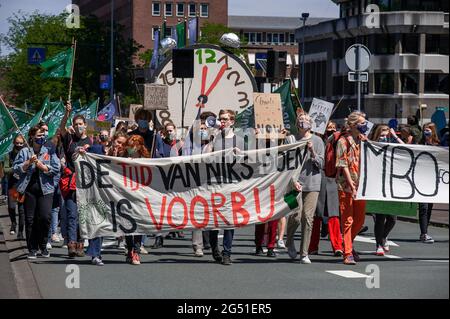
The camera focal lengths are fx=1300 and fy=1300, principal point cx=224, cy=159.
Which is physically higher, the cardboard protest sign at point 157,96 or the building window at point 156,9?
the building window at point 156,9

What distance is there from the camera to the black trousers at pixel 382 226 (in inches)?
665

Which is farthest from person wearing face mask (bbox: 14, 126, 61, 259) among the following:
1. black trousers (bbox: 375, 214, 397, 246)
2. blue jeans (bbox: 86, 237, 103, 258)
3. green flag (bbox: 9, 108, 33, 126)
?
green flag (bbox: 9, 108, 33, 126)

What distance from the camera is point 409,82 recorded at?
94625 millimetres

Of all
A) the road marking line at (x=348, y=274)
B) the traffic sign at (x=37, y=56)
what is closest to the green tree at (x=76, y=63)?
the traffic sign at (x=37, y=56)

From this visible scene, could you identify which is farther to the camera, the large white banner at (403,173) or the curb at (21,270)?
the large white banner at (403,173)

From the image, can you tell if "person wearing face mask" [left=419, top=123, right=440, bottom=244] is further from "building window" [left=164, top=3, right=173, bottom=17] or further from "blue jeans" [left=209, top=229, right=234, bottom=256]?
"building window" [left=164, top=3, right=173, bottom=17]

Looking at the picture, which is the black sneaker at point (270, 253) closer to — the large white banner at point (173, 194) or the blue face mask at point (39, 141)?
the large white banner at point (173, 194)

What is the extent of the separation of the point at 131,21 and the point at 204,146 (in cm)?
12034

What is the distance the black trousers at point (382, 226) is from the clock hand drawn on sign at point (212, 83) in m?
3.93

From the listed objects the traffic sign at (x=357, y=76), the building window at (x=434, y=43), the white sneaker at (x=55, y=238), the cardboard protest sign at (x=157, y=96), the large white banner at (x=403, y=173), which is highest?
the building window at (x=434, y=43)

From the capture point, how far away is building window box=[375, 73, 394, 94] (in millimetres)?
94562
